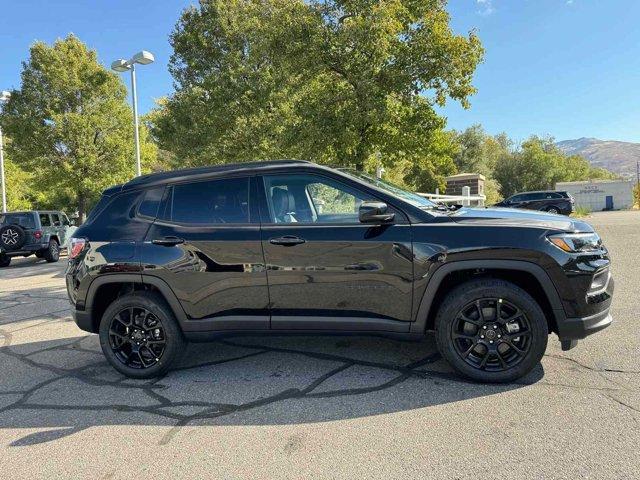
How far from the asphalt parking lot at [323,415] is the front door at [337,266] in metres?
0.56

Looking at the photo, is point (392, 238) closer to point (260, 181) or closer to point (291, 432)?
point (260, 181)

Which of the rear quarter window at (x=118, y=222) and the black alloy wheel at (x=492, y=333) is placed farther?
the rear quarter window at (x=118, y=222)

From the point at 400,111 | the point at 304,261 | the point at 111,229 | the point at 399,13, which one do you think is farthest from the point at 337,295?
→ the point at 399,13

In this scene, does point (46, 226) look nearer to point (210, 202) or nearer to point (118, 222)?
point (118, 222)

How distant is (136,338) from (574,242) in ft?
12.2

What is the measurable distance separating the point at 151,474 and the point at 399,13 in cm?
949

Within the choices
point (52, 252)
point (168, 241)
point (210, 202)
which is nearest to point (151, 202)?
point (168, 241)

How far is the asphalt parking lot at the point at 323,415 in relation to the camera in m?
2.67

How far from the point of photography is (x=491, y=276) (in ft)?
11.6

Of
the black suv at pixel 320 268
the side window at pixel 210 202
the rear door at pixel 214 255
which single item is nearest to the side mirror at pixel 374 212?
the black suv at pixel 320 268

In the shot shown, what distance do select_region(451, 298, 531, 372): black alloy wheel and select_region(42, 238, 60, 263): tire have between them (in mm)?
15139

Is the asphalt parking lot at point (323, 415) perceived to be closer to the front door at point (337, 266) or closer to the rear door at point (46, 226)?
the front door at point (337, 266)

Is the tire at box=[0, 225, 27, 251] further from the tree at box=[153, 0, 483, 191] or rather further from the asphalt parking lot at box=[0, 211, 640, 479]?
the asphalt parking lot at box=[0, 211, 640, 479]

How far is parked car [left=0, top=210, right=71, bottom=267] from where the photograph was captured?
13.8 metres
